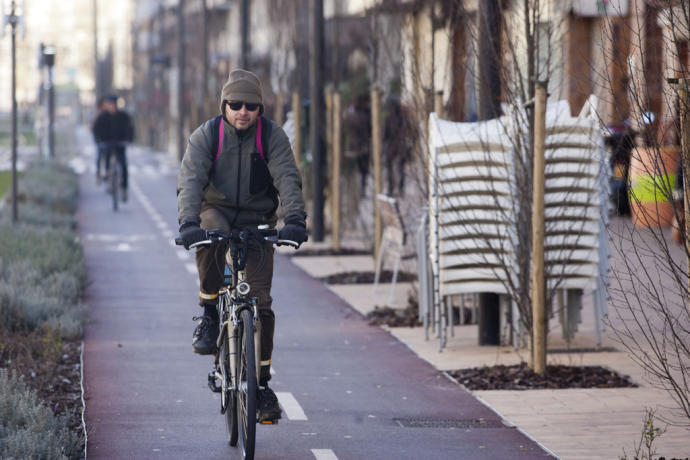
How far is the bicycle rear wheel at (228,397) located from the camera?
717 centimetres

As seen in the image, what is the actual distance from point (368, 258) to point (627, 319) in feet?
19.1

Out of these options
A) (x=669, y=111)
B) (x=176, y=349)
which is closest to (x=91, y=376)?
(x=176, y=349)

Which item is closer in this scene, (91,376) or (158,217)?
(91,376)

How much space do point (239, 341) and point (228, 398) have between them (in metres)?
0.46

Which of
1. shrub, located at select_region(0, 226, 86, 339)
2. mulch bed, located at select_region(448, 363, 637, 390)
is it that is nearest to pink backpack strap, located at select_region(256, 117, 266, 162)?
mulch bed, located at select_region(448, 363, 637, 390)

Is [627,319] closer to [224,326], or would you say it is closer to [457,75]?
[457,75]

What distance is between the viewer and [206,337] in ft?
24.6

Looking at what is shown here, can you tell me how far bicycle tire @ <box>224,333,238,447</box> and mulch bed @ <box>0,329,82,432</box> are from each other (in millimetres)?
841

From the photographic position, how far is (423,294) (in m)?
11.3

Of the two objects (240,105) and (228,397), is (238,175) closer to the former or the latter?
(240,105)

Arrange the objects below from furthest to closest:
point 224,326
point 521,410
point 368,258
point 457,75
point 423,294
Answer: point 368,258 < point 457,75 < point 423,294 < point 521,410 < point 224,326

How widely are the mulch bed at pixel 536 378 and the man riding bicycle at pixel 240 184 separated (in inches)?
92.8

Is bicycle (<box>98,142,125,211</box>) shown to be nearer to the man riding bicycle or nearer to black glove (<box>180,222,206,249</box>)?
A: the man riding bicycle

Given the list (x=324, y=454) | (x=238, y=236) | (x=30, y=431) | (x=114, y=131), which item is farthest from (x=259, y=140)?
(x=114, y=131)
